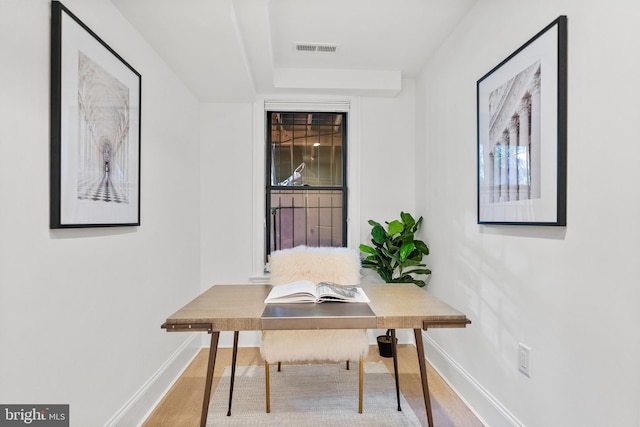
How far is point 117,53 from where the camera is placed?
69.2 inches

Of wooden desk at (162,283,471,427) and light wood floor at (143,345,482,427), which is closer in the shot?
wooden desk at (162,283,471,427)

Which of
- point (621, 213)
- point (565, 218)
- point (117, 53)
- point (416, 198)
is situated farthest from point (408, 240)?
point (117, 53)

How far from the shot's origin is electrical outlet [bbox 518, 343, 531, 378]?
1610mm

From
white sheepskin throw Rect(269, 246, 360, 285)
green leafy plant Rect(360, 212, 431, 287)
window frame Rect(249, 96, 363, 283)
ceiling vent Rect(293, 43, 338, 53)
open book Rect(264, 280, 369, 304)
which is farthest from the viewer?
window frame Rect(249, 96, 363, 283)

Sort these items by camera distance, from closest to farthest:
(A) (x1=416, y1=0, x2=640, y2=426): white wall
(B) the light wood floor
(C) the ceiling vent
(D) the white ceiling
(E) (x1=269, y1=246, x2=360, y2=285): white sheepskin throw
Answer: (A) (x1=416, y1=0, x2=640, y2=426): white wall
(D) the white ceiling
(B) the light wood floor
(E) (x1=269, y1=246, x2=360, y2=285): white sheepskin throw
(C) the ceiling vent

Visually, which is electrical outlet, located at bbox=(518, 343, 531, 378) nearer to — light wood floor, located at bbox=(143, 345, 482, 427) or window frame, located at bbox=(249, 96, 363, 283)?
light wood floor, located at bbox=(143, 345, 482, 427)

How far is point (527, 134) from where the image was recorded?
1.59m

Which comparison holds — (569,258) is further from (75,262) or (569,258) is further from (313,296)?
(75,262)

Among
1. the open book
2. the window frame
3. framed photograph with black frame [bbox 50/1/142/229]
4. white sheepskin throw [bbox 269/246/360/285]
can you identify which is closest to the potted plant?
the window frame

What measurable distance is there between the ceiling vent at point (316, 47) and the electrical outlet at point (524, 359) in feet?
7.57

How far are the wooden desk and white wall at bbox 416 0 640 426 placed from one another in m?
0.39

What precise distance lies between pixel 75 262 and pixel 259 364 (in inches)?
69.7

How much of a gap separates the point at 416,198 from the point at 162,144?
7.17 feet

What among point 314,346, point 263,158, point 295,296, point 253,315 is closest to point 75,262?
point 253,315
